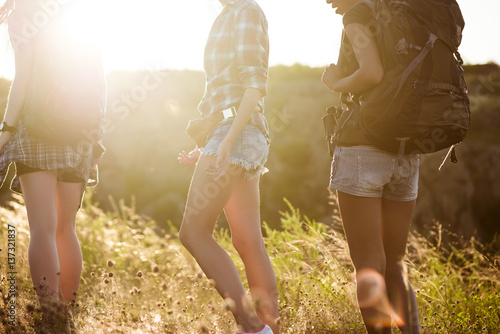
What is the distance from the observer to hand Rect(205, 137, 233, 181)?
2.22 meters

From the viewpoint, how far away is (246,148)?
2320 millimetres

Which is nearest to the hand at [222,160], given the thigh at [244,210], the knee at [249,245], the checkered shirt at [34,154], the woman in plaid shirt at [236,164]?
the woman in plaid shirt at [236,164]

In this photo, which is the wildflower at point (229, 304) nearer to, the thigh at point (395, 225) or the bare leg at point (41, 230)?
the thigh at point (395, 225)

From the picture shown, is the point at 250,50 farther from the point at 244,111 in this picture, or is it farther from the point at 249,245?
the point at 249,245

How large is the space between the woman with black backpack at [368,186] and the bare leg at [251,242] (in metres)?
0.44

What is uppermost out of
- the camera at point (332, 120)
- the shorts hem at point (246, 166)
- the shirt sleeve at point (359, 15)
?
the shirt sleeve at point (359, 15)

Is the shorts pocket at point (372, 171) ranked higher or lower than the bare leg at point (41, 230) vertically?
higher

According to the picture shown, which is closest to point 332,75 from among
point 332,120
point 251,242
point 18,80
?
point 332,120

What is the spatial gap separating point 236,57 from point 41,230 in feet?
4.64

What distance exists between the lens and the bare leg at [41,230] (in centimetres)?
257

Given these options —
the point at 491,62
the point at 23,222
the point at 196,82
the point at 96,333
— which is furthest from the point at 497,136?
the point at 96,333

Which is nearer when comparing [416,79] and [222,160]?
[416,79]

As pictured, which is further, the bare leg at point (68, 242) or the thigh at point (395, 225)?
the bare leg at point (68, 242)

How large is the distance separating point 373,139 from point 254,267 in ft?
2.90
